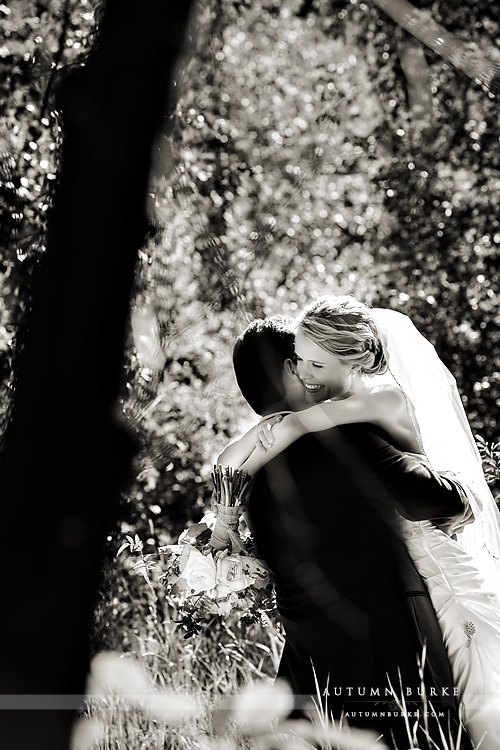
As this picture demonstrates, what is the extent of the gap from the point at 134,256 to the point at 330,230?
4.88 m

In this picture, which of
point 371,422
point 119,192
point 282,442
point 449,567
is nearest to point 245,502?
point 282,442

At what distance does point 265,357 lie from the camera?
2.34 m

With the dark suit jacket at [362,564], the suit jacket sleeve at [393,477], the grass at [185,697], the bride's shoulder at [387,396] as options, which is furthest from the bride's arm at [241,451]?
the grass at [185,697]

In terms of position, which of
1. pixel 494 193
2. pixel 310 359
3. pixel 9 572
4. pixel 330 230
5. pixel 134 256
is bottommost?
pixel 9 572

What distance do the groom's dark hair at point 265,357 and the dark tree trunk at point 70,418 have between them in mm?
592

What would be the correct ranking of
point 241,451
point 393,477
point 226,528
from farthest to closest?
point 226,528
point 241,451
point 393,477

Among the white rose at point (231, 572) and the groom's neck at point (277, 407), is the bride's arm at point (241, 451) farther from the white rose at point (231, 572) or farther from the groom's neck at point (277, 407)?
the white rose at point (231, 572)

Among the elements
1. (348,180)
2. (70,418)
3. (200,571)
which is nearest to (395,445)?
(200,571)

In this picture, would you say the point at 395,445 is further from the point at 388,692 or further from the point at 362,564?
the point at 388,692

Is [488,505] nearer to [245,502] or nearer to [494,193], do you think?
[245,502]

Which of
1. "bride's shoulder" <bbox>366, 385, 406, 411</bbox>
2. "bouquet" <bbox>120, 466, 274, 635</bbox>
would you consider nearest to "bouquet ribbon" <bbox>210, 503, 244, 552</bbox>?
"bouquet" <bbox>120, 466, 274, 635</bbox>

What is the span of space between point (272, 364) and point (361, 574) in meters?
0.61

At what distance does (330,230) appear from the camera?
655 cm

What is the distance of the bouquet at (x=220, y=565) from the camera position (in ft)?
7.80
